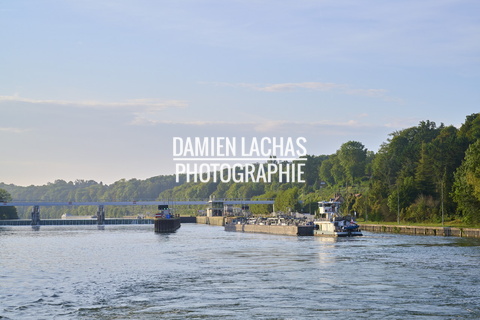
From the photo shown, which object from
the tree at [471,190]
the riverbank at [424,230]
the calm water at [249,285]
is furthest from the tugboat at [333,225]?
the calm water at [249,285]

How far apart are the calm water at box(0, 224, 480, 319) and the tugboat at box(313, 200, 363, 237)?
1786 inches

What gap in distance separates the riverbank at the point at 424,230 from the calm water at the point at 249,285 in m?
31.1

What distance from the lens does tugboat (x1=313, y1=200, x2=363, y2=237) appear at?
486 feet

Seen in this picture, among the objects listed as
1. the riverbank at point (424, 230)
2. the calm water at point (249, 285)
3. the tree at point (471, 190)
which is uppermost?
the tree at point (471, 190)

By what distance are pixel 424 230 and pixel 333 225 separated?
1872 cm

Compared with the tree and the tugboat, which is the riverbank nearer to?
the tree

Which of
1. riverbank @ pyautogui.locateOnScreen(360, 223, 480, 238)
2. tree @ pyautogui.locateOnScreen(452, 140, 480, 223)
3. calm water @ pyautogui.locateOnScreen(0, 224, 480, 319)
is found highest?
tree @ pyautogui.locateOnScreen(452, 140, 480, 223)

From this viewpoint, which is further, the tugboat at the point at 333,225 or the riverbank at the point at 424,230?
the tugboat at the point at 333,225

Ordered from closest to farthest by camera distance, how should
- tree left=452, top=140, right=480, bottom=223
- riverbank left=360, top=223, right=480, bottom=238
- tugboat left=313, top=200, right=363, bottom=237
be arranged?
riverbank left=360, top=223, right=480, bottom=238
tree left=452, top=140, right=480, bottom=223
tugboat left=313, top=200, right=363, bottom=237

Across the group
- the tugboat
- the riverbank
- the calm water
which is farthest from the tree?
the calm water

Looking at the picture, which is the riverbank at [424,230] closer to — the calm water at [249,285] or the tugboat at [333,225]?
the tugboat at [333,225]

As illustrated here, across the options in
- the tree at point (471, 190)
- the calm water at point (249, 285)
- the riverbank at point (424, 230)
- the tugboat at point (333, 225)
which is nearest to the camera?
the calm water at point (249, 285)

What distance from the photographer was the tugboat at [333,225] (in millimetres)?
148000

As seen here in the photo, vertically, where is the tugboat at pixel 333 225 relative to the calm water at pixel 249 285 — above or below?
above
